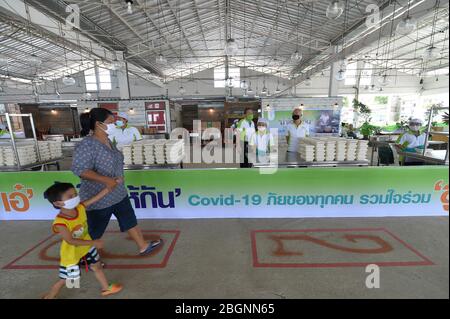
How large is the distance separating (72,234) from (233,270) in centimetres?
158

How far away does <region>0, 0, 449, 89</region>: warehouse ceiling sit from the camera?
24.3 ft

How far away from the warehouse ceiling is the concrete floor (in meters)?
4.35

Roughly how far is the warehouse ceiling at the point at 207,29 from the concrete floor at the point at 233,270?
4352 millimetres

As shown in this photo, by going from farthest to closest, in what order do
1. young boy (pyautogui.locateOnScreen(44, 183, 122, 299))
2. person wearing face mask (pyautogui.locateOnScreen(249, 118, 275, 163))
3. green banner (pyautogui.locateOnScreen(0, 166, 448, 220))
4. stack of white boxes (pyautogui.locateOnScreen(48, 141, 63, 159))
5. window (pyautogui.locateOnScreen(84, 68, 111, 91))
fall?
window (pyautogui.locateOnScreen(84, 68, 111, 91)) → stack of white boxes (pyautogui.locateOnScreen(48, 141, 63, 159)) → person wearing face mask (pyautogui.locateOnScreen(249, 118, 275, 163)) → green banner (pyautogui.locateOnScreen(0, 166, 448, 220)) → young boy (pyautogui.locateOnScreen(44, 183, 122, 299))

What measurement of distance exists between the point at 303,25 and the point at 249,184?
9.93 m

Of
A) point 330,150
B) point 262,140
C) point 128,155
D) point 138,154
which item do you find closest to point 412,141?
point 330,150

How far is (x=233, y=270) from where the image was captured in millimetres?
2529

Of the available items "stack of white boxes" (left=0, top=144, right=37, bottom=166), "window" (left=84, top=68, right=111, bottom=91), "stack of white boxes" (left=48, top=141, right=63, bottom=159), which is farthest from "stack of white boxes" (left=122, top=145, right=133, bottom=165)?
"window" (left=84, top=68, right=111, bottom=91)

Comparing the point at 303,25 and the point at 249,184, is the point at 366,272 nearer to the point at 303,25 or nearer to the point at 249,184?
the point at 249,184

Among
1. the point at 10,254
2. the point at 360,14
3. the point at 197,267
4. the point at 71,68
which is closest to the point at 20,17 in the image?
the point at 10,254

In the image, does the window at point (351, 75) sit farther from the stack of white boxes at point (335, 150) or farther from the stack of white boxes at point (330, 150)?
the stack of white boxes at point (330, 150)

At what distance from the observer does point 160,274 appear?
2498 mm

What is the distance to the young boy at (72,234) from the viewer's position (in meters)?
1.85

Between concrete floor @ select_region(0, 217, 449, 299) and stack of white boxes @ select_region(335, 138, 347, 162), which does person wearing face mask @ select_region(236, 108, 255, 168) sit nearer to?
stack of white boxes @ select_region(335, 138, 347, 162)
